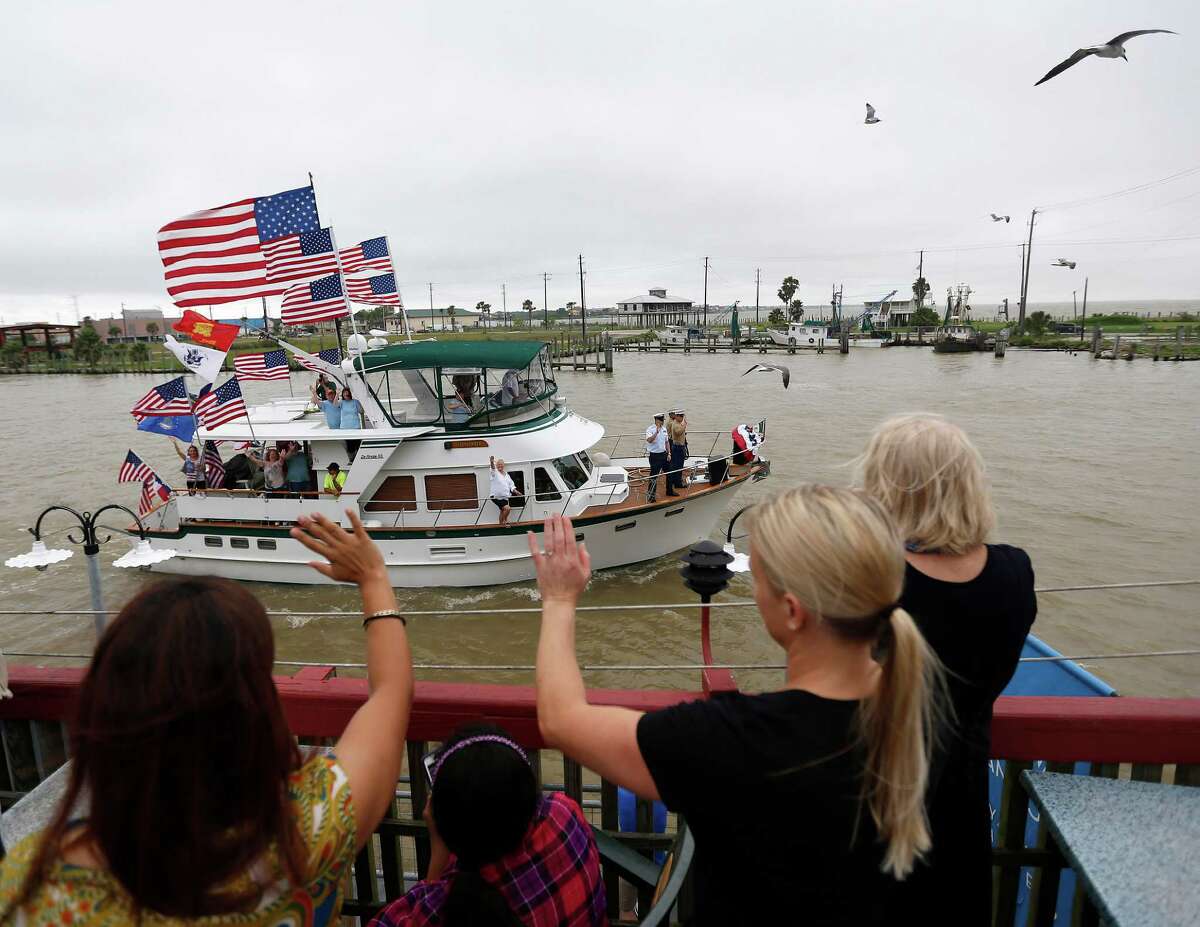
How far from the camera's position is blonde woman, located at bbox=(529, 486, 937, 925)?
1.23m

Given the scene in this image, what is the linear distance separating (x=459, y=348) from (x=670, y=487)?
417 centimetres

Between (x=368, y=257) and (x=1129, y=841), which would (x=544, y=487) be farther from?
(x=1129, y=841)

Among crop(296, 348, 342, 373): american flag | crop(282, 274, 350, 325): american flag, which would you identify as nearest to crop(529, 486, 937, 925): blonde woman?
crop(282, 274, 350, 325): american flag

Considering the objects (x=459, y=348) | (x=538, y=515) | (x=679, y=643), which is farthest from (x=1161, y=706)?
(x=459, y=348)

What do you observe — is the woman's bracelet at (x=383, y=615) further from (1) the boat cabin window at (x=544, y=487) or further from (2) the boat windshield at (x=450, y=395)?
(1) the boat cabin window at (x=544, y=487)

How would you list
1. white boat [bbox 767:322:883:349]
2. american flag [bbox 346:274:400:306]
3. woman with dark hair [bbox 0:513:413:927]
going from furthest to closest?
1. white boat [bbox 767:322:883:349]
2. american flag [bbox 346:274:400:306]
3. woman with dark hair [bbox 0:513:413:927]

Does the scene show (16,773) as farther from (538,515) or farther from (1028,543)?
(1028,543)

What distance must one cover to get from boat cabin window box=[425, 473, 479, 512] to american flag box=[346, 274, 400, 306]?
11.3 ft

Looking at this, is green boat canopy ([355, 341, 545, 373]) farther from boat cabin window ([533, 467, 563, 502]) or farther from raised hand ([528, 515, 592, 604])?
raised hand ([528, 515, 592, 604])

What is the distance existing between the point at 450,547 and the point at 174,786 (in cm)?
1036

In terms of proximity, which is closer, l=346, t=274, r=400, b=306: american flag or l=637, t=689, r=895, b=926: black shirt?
l=637, t=689, r=895, b=926: black shirt

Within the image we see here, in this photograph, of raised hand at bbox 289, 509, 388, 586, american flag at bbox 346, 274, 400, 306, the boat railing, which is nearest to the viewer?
raised hand at bbox 289, 509, 388, 586

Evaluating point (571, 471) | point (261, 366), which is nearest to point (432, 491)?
point (571, 471)

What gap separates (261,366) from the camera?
1273cm
